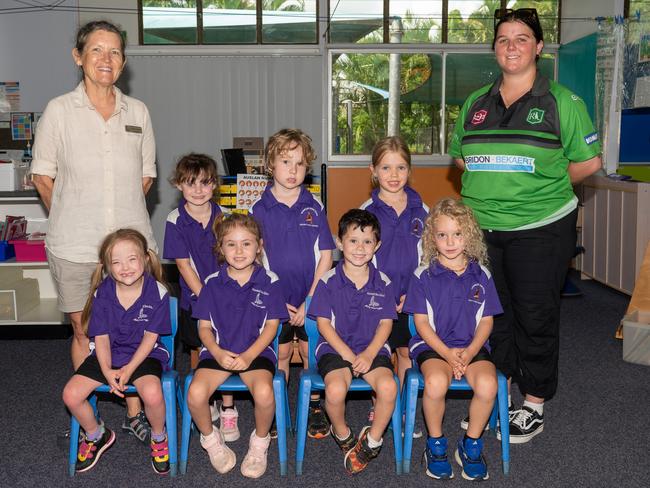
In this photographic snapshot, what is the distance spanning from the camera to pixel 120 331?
2600 mm

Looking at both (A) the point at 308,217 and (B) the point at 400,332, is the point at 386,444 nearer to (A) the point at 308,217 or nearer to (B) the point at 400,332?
(B) the point at 400,332

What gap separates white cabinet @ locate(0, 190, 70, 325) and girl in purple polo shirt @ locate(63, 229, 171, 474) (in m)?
1.84

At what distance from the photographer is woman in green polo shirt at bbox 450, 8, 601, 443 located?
2.53m

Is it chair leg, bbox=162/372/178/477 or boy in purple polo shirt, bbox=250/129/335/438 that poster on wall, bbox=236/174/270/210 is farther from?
chair leg, bbox=162/372/178/477

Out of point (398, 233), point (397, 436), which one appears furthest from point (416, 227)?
point (397, 436)

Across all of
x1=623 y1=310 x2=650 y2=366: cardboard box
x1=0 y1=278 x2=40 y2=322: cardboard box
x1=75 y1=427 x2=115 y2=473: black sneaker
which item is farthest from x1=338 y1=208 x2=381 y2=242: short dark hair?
x1=0 y1=278 x2=40 y2=322: cardboard box

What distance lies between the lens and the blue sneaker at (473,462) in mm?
2451

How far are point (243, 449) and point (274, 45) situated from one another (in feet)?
17.7

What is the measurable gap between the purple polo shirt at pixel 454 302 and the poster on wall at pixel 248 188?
1.71 m

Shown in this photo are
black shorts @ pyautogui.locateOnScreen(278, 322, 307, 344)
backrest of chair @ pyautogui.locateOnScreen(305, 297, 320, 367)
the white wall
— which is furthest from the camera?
the white wall

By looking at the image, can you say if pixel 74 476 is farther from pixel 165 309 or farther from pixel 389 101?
pixel 389 101

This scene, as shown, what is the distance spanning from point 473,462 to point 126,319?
1.35 m

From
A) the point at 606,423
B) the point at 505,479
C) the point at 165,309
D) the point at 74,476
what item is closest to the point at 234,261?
the point at 165,309

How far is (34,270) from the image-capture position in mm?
4617
